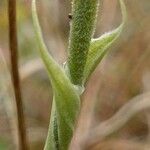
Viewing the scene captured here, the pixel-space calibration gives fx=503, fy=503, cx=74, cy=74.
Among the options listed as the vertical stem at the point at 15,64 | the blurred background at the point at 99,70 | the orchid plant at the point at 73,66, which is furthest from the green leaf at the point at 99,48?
the blurred background at the point at 99,70

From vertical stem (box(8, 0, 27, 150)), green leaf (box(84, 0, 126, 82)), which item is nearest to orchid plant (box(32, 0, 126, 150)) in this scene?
green leaf (box(84, 0, 126, 82))

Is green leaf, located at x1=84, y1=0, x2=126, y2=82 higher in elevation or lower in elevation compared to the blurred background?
higher

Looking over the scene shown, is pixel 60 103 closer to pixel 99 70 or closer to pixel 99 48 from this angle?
pixel 99 48

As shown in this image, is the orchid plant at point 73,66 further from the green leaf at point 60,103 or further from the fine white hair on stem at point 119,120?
the fine white hair on stem at point 119,120

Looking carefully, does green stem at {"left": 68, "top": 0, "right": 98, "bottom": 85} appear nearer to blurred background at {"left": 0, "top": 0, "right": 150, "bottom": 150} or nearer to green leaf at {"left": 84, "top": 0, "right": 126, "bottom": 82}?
green leaf at {"left": 84, "top": 0, "right": 126, "bottom": 82}

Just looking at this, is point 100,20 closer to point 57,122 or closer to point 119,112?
point 119,112

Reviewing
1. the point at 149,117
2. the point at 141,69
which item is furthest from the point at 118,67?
the point at 149,117

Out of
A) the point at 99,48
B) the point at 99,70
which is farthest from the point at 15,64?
the point at 99,70
